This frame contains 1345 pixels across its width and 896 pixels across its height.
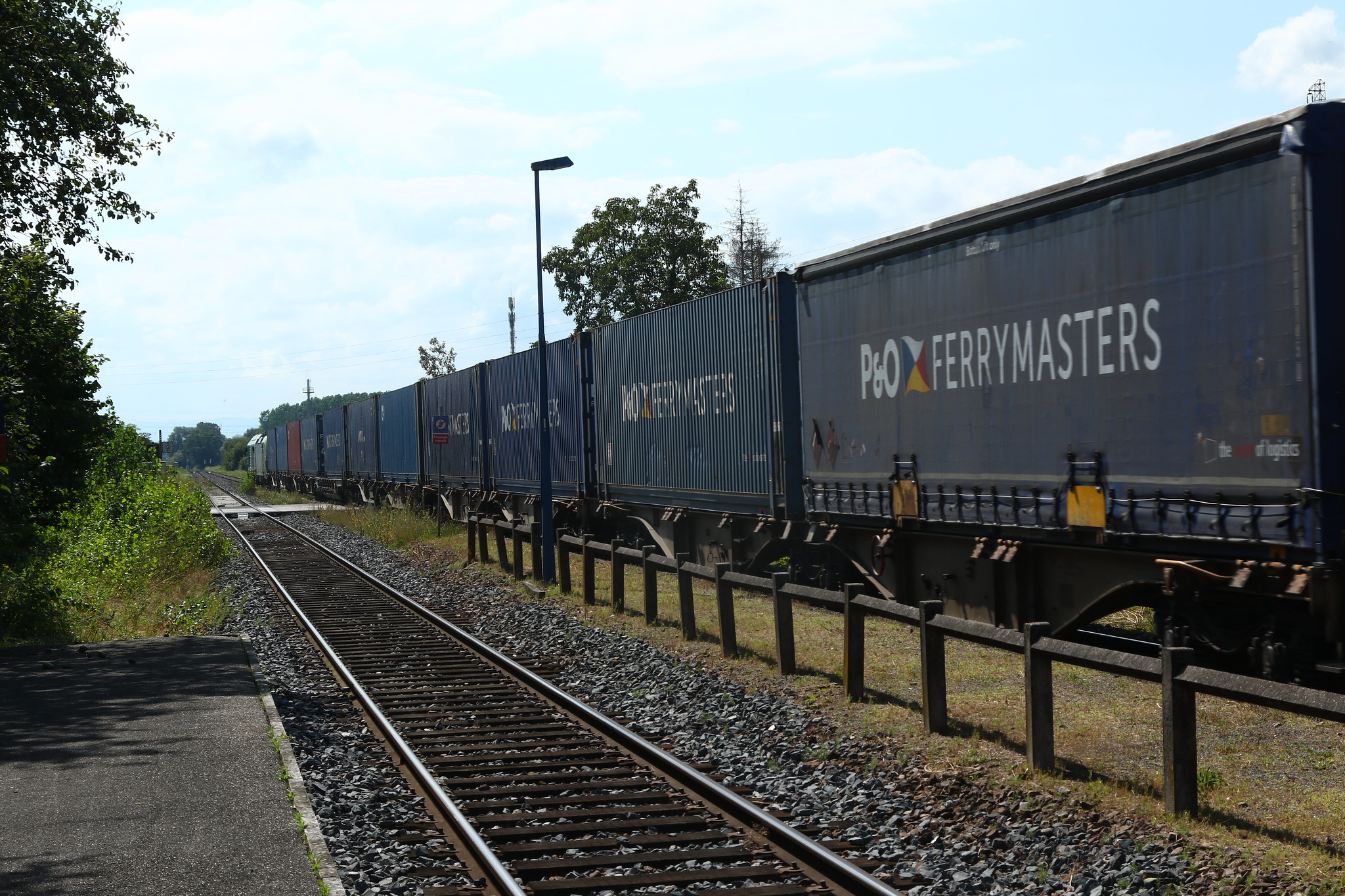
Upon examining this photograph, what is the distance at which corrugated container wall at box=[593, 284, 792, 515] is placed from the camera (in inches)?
563

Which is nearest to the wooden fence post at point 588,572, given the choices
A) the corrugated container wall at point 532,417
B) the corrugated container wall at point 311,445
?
the corrugated container wall at point 532,417

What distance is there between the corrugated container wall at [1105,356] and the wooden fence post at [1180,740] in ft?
6.26

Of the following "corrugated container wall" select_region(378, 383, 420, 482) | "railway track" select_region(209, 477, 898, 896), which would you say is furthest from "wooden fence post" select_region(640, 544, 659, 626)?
"corrugated container wall" select_region(378, 383, 420, 482)

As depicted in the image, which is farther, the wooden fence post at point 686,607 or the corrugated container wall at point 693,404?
the corrugated container wall at point 693,404

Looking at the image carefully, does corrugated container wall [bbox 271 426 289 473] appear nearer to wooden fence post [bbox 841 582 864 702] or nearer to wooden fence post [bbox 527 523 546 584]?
wooden fence post [bbox 527 523 546 584]

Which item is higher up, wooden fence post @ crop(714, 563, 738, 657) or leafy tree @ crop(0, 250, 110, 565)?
leafy tree @ crop(0, 250, 110, 565)

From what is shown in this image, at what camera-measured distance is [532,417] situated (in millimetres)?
23500

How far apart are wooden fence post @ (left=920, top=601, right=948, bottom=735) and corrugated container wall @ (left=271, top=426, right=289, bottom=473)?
200 feet

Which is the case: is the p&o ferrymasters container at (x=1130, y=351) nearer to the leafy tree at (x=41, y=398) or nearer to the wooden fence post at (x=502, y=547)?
the wooden fence post at (x=502, y=547)

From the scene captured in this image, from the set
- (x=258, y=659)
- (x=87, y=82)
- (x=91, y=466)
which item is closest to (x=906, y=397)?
(x=258, y=659)

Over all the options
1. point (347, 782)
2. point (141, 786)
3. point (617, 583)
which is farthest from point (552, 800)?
point (617, 583)

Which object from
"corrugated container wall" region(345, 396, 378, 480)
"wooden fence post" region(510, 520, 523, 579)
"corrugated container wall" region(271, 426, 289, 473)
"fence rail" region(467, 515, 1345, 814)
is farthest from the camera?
"corrugated container wall" region(271, 426, 289, 473)

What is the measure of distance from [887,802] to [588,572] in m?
9.04

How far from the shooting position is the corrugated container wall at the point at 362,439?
41938 millimetres
